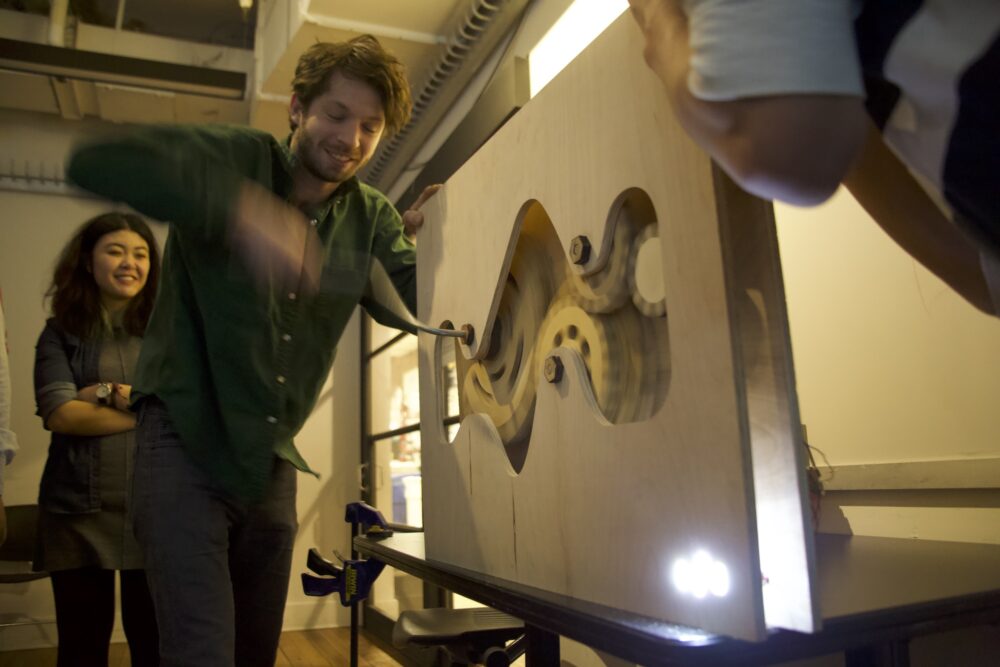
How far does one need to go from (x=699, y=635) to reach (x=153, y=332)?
977 millimetres

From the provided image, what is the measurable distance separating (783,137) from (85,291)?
1875 mm

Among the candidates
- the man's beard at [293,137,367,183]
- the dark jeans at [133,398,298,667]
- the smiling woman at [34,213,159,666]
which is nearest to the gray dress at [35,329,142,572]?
the smiling woman at [34,213,159,666]

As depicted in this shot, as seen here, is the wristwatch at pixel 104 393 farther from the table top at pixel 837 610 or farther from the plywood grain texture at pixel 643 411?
the table top at pixel 837 610

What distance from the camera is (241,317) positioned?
1.15 metres

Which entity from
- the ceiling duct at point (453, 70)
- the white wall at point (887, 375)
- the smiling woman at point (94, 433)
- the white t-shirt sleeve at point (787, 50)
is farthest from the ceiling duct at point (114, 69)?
the white t-shirt sleeve at point (787, 50)

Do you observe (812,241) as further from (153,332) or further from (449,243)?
(153,332)

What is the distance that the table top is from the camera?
559 mm

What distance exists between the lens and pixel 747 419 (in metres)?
0.59

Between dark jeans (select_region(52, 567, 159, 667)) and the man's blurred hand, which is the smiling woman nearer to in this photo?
dark jeans (select_region(52, 567, 159, 667))

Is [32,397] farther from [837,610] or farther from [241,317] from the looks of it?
[837,610]

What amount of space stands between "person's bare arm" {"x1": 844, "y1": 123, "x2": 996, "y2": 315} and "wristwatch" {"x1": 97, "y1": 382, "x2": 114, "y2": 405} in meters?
1.73

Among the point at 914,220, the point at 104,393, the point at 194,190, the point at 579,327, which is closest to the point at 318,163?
the point at 194,190

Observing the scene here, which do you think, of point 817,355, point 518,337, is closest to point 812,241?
point 817,355

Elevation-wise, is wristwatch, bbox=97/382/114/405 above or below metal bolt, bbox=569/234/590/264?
below
